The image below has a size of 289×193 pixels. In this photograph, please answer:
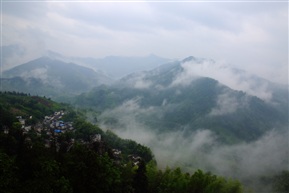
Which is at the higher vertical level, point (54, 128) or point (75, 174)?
point (54, 128)

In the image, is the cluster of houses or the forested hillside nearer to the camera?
the forested hillside

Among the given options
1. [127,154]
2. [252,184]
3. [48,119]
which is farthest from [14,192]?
[252,184]

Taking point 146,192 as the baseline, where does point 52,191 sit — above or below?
below

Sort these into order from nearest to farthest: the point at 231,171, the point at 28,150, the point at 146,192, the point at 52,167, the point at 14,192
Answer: the point at 14,192, the point at 52,167, the point at 28,150, the point at 146,192, the point at 231,171

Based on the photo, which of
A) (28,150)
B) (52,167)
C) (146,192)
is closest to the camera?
(52,167)

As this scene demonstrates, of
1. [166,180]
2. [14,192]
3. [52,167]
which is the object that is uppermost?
[166,180]

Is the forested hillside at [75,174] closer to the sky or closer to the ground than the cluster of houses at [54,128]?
closer to the ground

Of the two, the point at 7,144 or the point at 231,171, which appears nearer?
the point at 7,144

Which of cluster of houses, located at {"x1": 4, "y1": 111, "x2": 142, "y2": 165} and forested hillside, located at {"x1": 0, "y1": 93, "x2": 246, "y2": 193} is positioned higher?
cluster of houses, located at {"x1": 4, "y1": 111, "x2": 142, "y2": 165}

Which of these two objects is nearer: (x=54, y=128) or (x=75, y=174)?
(x=75, y=174)

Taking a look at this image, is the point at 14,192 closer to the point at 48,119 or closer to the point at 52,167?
the point at 52,167

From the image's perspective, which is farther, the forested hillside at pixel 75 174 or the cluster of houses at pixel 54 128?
the cluster of houses at pixel 54 128
